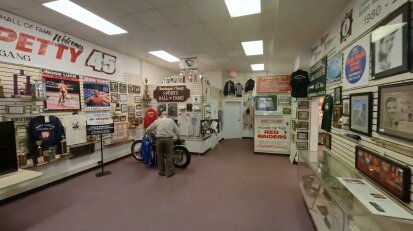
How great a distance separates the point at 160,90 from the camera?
7.16m

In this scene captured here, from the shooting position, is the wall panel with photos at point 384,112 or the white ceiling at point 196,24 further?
the white ceiling at point 196,24

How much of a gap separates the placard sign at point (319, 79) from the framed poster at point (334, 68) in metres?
0.21

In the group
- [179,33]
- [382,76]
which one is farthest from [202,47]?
[382,76]

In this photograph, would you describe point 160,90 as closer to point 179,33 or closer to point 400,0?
point 179,33

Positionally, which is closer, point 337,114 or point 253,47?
point 337,114

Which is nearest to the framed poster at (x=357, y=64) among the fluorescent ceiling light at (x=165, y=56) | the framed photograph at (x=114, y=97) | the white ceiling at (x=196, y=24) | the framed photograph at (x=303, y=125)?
the white ceiling at (x=196, y=24)

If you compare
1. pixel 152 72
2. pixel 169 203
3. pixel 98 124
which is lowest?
pixel 169 203

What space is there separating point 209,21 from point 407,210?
12.9ft

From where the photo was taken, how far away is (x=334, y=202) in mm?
2098

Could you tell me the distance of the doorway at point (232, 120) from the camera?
408 inches

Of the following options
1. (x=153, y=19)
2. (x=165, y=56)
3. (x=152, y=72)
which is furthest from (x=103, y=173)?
(x=152, y=72)

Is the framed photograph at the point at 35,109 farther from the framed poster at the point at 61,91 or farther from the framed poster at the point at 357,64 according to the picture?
the framed poster at the point at 357,64

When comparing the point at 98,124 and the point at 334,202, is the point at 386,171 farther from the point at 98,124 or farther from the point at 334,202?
the point at 98,124

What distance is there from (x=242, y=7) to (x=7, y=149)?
4.16 metres
